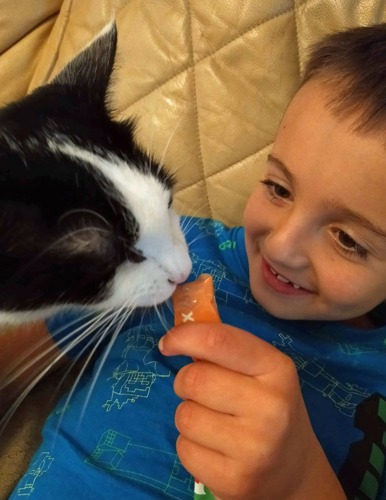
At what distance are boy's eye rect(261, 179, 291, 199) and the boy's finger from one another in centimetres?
28

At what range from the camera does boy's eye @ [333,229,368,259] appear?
0.66m

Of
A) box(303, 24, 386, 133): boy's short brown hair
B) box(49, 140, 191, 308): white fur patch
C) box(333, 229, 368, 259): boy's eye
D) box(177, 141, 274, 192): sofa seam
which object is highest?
box(49, 140, 191, 308): white fur patch

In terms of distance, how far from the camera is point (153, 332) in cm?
80

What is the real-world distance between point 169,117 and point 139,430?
60 centimetres

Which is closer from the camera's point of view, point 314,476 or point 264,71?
point 314,476

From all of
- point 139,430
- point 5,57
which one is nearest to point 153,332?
point 139,430

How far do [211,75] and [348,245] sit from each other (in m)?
0.48

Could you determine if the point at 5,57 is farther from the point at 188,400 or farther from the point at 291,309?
the point at 188,400

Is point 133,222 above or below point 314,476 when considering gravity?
above

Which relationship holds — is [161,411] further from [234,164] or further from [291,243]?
[234,164]

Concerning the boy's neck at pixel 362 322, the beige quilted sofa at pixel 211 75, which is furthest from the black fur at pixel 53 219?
the boy's neck at pixel 362 322


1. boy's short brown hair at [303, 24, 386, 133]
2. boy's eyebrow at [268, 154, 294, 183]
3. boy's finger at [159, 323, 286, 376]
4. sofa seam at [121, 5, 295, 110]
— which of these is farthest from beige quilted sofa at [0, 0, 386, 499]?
boy's finger at [159, 323, 286, 376]

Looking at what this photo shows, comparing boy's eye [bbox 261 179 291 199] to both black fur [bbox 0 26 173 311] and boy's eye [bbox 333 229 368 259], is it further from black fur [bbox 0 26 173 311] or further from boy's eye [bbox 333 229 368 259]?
black fur [bbox 0 26 173 311]

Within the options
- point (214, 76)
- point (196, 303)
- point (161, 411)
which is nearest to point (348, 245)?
point (196, 303)
